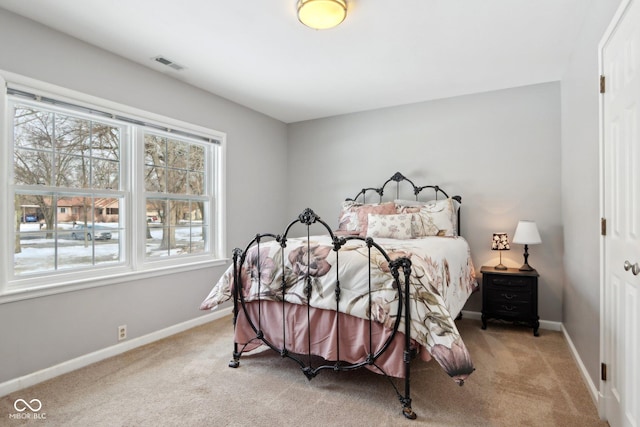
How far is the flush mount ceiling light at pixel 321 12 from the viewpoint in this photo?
2.10m

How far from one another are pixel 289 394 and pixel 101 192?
2.22 meters

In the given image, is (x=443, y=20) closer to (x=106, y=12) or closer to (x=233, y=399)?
(x=106, y=12)

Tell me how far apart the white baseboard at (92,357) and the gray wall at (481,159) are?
90.0 inches

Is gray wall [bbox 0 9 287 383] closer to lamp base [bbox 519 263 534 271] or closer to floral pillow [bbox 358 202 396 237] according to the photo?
floral pillow [bbox 358 202 396 237]

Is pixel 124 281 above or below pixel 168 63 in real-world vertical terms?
below

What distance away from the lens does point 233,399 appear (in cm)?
212

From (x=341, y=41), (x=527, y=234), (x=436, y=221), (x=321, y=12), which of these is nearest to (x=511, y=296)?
(x=527, y=234)

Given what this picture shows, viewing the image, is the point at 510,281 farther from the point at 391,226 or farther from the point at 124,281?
the point at 124,281

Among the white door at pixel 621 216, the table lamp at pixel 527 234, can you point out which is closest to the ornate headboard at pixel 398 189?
the table lamp at pixel 527 234

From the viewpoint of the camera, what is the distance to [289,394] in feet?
7.12

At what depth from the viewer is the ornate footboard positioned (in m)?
1.97

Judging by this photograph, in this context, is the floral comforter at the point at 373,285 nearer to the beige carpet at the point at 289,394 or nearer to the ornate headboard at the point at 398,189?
the beige carpet at the point at 289,394

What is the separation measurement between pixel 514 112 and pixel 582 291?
2.04 metres

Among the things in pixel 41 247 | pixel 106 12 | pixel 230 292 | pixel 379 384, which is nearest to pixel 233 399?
pixel 230 292
